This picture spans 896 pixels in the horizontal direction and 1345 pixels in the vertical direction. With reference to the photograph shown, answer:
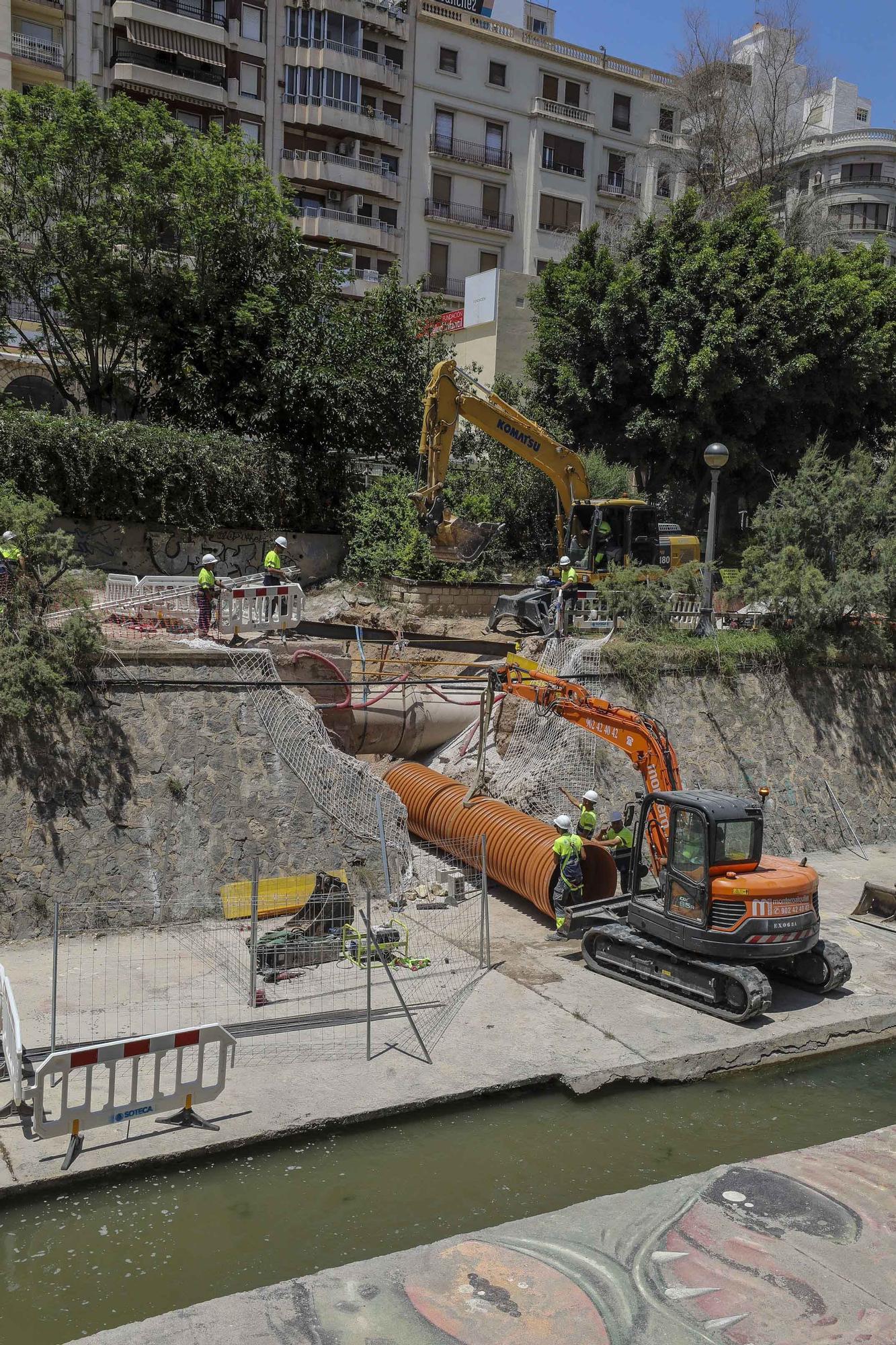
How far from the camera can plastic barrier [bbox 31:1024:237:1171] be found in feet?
27.5

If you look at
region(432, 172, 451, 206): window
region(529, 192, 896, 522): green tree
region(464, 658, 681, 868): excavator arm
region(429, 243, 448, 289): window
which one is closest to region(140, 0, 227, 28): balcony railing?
region(432, 172, 451, 206): window

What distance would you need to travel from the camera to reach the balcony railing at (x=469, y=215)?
152ft

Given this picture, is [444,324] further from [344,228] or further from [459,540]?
[459,540]

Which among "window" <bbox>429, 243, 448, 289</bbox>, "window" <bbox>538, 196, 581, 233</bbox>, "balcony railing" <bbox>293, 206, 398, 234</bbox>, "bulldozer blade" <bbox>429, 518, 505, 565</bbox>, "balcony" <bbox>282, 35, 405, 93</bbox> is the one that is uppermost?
"balcony" <bbox>282, 35, 405, 93</bbox>

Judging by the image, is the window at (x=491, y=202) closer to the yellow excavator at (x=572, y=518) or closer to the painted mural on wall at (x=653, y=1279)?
the yellow excavator at (x=572, y=518)

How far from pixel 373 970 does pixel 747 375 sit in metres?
24.1

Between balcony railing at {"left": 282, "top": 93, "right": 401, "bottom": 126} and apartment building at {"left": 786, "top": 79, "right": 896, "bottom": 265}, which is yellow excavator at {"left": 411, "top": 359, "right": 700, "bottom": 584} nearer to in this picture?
balcony railing at {"left": 282, "top": 93, "right": 401, "bottom": 126}

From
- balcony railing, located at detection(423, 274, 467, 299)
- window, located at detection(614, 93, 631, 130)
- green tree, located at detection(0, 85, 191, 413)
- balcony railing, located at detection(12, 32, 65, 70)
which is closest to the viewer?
green tree, located at detection(0, 85, 191, 413)

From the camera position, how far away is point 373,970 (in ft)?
41.5

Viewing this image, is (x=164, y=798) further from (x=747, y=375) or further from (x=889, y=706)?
(x=747, y=375)

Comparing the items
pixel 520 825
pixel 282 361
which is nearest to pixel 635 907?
pixel 520 825

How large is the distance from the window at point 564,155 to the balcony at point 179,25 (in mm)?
14458

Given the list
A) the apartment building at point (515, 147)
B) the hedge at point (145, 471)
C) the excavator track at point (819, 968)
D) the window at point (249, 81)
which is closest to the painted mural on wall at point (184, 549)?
the hedge at point (145, 471)

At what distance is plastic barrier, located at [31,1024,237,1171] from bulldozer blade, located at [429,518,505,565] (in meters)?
12.9
